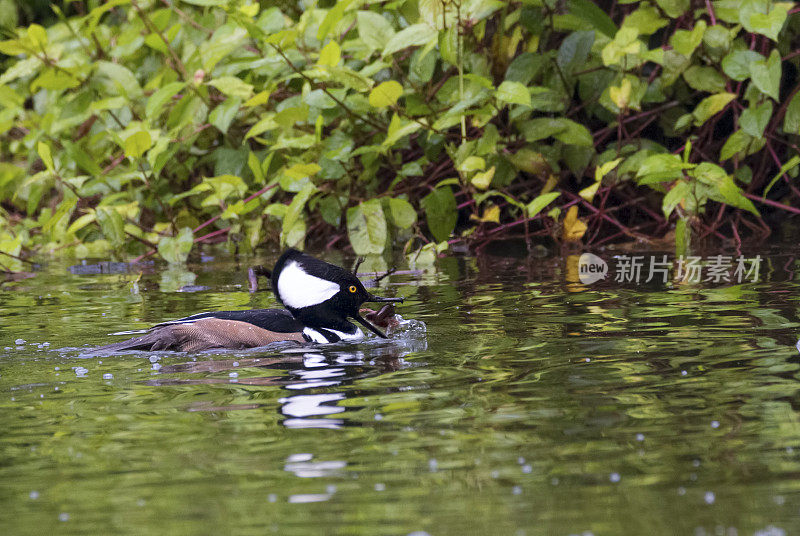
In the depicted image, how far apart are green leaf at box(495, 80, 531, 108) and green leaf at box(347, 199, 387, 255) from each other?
1243 millimetres

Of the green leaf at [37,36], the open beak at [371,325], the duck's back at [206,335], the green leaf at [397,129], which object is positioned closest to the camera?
the duck's back at [206,335]

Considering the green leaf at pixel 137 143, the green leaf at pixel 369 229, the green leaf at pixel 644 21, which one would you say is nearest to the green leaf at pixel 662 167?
the green leaf at pixel 644 21

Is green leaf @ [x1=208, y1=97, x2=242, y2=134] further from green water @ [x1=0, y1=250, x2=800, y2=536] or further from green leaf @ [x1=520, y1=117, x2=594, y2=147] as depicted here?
green water @ [x1=0, y1=250, x2=800, y2=536]

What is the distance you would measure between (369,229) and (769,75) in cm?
282

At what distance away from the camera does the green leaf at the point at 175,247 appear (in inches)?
303

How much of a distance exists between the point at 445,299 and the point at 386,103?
1725 mm

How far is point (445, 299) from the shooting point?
584 centimetres

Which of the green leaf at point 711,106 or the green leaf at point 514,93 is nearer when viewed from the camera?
the green leaf at point 514,93

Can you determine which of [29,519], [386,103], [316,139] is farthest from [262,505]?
[316,139]

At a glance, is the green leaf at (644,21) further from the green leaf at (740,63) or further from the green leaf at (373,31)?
the green leaf at (373,31)

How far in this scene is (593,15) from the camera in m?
7.28

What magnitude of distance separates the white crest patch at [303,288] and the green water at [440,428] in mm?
307

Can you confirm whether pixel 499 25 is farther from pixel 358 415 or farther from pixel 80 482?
pixel 80 482

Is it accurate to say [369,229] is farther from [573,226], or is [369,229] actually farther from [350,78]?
[573,226]
